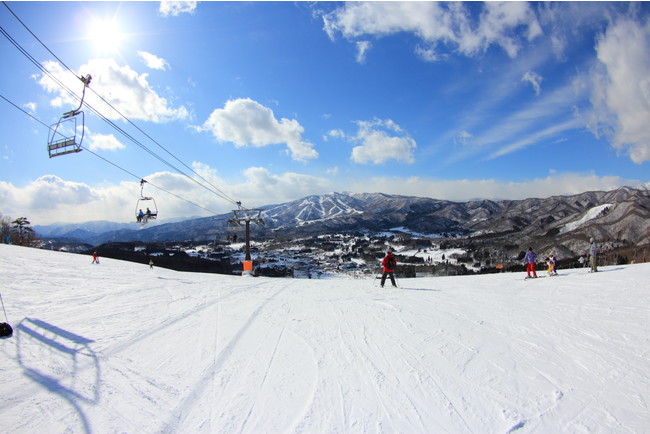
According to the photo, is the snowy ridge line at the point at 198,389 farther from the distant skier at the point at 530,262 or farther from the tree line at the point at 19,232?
the tree line at the point at 19,232

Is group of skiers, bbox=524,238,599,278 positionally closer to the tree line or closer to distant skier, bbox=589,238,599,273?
distant skier, bbox=589,238,599,273

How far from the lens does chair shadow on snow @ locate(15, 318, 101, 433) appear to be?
4285 mm

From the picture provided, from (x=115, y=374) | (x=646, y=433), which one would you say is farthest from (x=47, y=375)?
(x=646, y=433)

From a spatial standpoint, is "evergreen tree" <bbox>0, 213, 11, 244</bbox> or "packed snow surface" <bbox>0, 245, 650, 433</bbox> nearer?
"packed snow surface" <bbox>0, 245, 650, 433</bbox>

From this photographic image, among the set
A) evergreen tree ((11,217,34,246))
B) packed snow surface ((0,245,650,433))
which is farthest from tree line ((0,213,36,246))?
packed snow surface ((0,245,650,433))

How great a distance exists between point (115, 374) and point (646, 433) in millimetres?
7876

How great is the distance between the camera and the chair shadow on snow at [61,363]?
429cm

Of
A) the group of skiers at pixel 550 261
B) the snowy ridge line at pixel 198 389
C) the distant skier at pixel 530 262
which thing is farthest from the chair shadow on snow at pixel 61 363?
the group of skiers at pixel 550 261

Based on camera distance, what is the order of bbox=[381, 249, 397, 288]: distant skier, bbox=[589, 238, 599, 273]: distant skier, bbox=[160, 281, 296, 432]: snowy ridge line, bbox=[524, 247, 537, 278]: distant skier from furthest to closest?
1. bbox=[589, 238, 599, 273]: distant skier
2. bbox=[524, 247, 537, 278]: distant skier
3. bbox=[381, 249, 397, 288]: distant skier
4. bbox=[160, 281, 296, 432]: snowy ridge line

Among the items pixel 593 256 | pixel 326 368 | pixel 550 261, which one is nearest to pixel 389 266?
pixel 326 368

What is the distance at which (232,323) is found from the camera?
7.92 m

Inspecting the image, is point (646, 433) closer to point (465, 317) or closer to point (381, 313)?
point (465, 317)

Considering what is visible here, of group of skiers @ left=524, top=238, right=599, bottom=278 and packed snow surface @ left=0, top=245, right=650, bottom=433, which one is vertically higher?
group of skiers @ left=524, top=238, right=599, bottom=278

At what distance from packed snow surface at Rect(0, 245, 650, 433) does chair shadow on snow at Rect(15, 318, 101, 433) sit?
31mm
